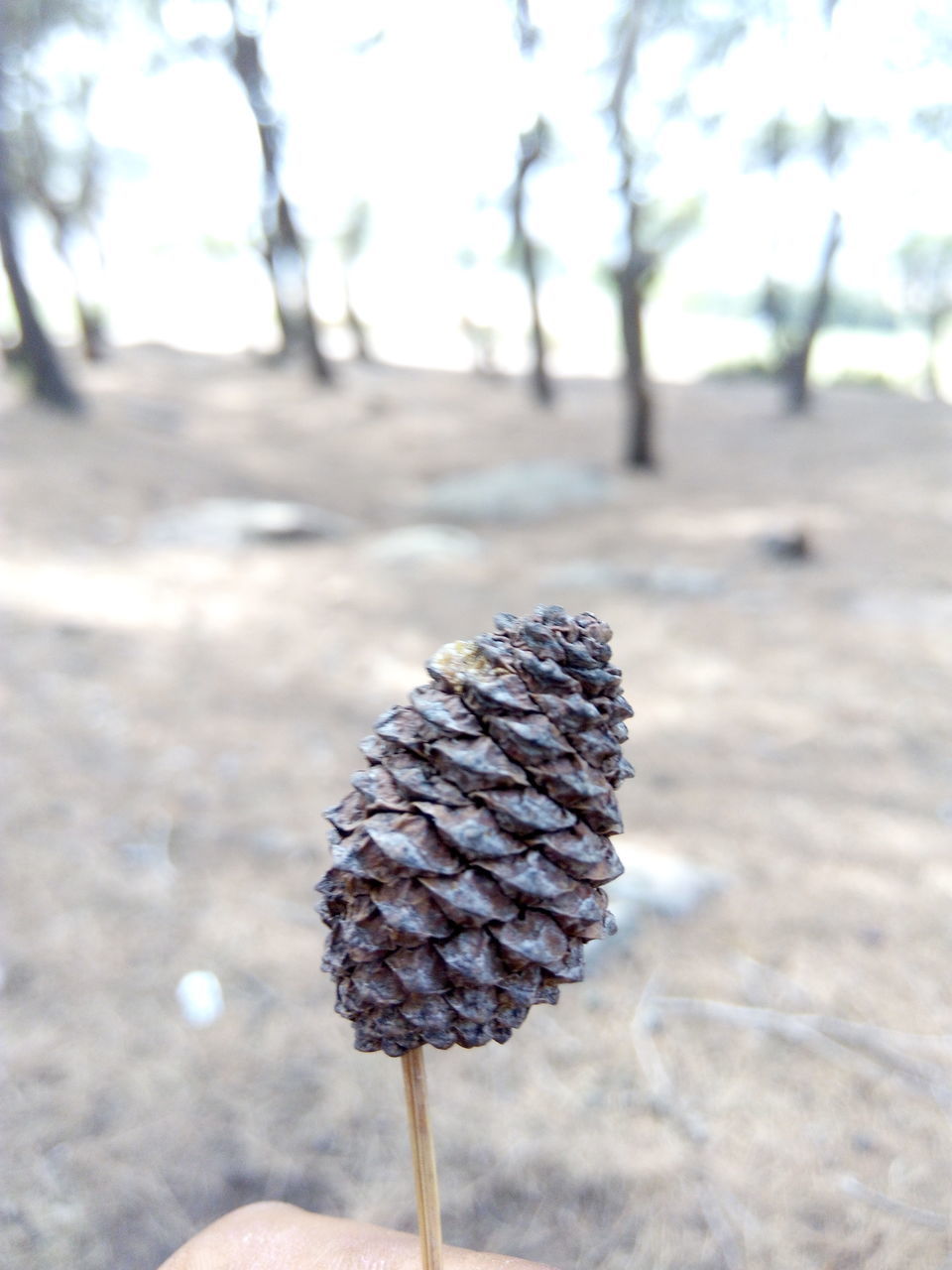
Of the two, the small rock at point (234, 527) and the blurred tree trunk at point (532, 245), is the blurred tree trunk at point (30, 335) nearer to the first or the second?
the small rock at point (234, 527)

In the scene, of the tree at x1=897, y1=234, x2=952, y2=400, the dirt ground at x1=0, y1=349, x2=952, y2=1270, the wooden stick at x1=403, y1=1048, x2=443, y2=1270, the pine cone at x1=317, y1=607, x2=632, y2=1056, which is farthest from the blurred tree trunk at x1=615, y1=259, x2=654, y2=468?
the tree at x1=897, y1=234, x2=952, y2=400

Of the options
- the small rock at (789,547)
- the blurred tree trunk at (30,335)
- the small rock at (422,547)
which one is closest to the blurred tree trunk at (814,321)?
the small rock at (789,547)

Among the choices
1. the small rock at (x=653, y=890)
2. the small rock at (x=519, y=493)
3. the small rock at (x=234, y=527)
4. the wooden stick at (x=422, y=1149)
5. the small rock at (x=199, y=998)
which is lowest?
the small rock at (x=519, y=493)

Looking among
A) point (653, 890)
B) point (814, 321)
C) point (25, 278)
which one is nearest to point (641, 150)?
point (814, 321)

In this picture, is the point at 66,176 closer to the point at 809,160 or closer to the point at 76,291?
the point at 76,291

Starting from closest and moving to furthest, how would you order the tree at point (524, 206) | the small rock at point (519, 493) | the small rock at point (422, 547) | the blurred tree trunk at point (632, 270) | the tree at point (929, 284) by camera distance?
1. the small rock at point (422, 547)
2. the small rock at point (519, 493)
3. the blurred tree trunk at point (632, 270)
4. the tree at point (524, 206)
5. the tree at point (929, 284)

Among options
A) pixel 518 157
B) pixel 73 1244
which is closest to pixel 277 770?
pixel 73 1244

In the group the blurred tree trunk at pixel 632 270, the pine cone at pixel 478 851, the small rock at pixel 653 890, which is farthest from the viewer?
the blurred tree trunk at pixel 632 270
